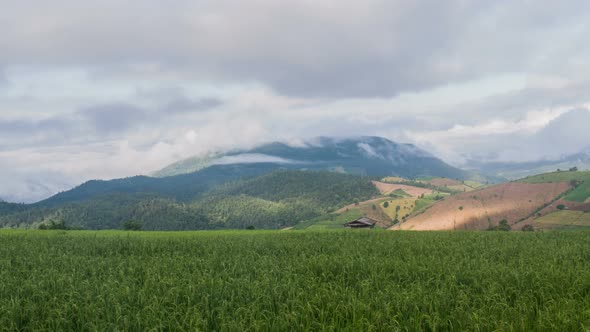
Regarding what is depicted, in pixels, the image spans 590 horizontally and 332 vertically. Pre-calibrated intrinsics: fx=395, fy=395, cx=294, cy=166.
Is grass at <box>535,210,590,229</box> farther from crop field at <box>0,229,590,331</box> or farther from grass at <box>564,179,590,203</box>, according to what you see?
crop field at <box>0,229,590,331</box>

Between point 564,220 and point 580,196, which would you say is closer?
point 564,220

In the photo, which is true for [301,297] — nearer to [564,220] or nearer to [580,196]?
[564,220]

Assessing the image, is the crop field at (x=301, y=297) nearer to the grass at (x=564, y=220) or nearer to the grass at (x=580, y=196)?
the grass at (x=564, y=220)

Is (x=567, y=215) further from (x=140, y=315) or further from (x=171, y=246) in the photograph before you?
(x=140, y=315)

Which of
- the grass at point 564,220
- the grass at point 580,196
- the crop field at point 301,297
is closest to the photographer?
the crop field at point 301,297

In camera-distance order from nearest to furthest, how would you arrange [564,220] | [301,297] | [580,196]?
1. [301,297]
2. [564,220]
3. [580,196]

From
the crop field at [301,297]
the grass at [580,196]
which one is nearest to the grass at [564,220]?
the grass at [580,196]

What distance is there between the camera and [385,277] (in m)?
14.4

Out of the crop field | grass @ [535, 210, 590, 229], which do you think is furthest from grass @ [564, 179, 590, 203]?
the crop field

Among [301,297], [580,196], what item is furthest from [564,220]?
[301,297]

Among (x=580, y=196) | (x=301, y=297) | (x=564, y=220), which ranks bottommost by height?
(x=564, y=220)

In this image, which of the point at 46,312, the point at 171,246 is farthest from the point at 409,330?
the point at 171,246

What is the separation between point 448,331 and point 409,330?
1024mm

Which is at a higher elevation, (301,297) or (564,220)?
(301,297)
